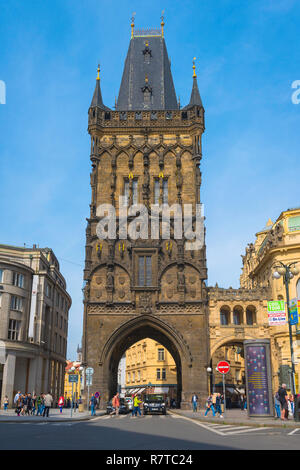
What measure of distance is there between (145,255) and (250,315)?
15561mm

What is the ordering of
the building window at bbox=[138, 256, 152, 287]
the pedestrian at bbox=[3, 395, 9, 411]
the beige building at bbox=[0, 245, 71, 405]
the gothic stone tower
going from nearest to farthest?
1. the pedestrian at bbox=[3, 395, 9, 411]
2. the gothic stone tower
3. the building window at bbox=[138, 256, 152, 287]
4. the beige building at bbox=[0, 245, 71, 405]

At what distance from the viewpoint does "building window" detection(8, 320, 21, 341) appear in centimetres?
4622

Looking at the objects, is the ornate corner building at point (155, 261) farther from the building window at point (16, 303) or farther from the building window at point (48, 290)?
the building window at point (48, 290)

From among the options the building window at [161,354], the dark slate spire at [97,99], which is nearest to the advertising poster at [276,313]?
the dark slate spire at [97,99]

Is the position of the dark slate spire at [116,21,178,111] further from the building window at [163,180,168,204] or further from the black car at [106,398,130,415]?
the black car at [106,398,130,415]

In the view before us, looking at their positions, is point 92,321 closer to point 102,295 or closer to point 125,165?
point 102,295

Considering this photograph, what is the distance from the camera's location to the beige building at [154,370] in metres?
65.9

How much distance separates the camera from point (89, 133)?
47.9 metres

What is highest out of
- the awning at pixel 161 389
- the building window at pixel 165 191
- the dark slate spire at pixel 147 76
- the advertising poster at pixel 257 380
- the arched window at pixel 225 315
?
the dark slate spire at pixel 147 76

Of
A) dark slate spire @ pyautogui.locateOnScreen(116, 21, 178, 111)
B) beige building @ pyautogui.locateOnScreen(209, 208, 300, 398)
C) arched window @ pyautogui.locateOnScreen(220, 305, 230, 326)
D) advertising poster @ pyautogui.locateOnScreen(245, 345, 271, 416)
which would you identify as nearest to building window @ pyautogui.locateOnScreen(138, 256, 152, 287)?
beige building @ pyautogui.locateOnScreen(209, 208, 300, 398)

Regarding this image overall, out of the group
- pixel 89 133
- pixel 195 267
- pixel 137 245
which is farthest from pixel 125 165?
pixel 195 267

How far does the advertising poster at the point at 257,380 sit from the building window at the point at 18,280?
29740 mm

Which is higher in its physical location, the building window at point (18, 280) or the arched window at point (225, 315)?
the building window at point (18, 280)

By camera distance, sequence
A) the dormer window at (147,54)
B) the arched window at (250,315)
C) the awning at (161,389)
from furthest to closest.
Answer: the awning at (161,389), the dormer window at (147,54), the arched window at (250,315)
